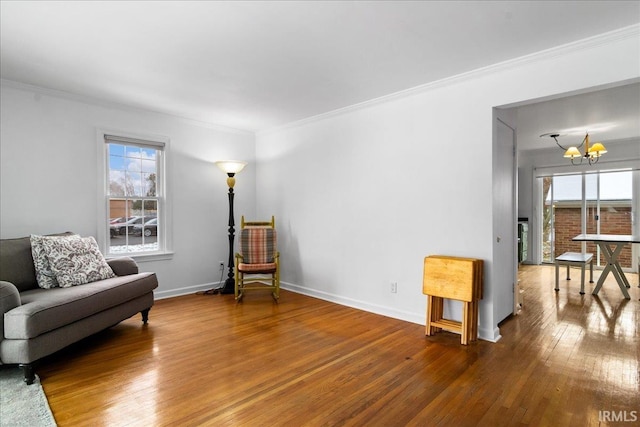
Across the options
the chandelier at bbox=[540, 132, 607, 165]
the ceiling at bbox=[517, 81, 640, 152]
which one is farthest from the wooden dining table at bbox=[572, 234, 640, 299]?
the ceiling at bbox=[517, 81, 640, 152]

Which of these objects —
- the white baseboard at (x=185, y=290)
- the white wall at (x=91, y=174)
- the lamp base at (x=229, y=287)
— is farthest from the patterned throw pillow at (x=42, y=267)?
the lamp base at (x=229, y=287)

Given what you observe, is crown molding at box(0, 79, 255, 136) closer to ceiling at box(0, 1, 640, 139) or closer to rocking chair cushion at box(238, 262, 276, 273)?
ceiling at box(0, 1, 640, 139)

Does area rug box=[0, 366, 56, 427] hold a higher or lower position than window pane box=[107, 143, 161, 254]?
lower

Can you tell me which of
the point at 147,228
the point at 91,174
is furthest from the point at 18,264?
the point at 147,228

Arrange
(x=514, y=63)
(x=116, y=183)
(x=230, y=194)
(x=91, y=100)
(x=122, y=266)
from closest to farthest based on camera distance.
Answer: (x=514, y=63) < (x=122, y=266) < (x=91, y=100) < (x=116, y=183) < (x=230, y=194)

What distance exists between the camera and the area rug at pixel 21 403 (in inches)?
74.1

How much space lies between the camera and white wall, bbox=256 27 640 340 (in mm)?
2895

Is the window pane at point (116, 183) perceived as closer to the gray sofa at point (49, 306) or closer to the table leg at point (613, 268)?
the gray sofa at point (49, 306)

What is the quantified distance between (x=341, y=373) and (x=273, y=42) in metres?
2.56

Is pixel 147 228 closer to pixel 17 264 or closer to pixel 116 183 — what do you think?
pixel 116 183

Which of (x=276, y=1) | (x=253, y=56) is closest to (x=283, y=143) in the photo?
(x=253, y=56)

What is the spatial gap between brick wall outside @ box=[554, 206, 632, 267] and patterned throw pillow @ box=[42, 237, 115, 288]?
8.63 meters

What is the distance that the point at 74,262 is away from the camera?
125 inches

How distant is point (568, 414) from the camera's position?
1.95 metres
